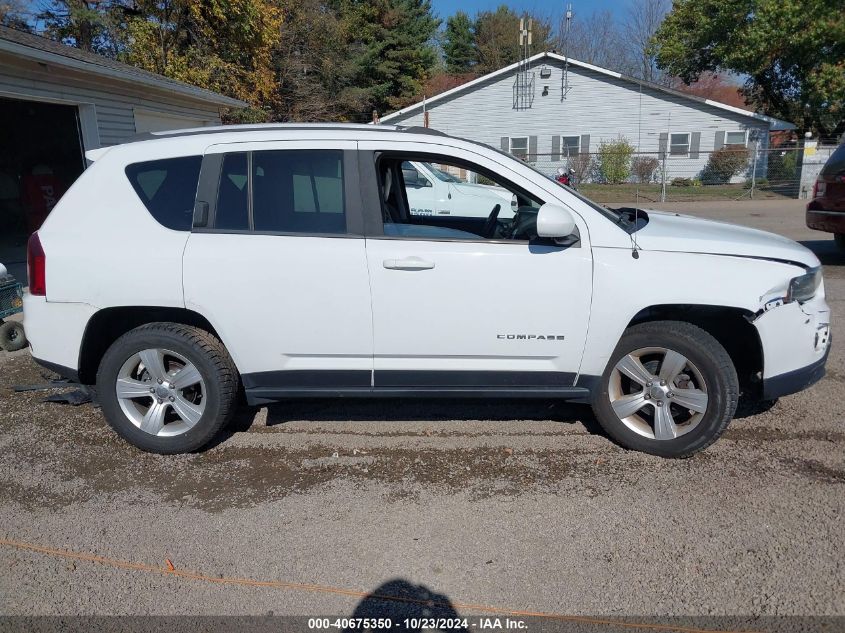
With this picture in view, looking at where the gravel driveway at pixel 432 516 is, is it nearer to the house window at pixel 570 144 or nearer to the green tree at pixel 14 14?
the green tree at pixel 14 14

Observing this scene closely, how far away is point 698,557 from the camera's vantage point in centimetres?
283

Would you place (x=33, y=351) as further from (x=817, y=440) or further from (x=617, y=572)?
(x=817, y=440)

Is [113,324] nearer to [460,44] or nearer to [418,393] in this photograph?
[418,393]

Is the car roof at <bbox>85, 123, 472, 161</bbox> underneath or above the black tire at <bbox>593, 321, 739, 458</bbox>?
above

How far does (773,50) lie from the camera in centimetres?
2712

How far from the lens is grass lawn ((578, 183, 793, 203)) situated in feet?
77.2

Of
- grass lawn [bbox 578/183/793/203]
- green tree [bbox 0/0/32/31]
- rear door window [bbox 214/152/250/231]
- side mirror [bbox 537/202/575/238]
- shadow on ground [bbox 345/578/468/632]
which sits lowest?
shadow on ground [bbox 345/578/468/632]

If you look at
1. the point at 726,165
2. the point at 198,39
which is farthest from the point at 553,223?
the point at 726,165

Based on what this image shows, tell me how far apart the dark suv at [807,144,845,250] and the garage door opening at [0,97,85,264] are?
14.0 meters

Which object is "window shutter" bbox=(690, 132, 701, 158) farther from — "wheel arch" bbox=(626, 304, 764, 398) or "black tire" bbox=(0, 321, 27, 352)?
"black tire" bbox=(0, 321, 27, 352)

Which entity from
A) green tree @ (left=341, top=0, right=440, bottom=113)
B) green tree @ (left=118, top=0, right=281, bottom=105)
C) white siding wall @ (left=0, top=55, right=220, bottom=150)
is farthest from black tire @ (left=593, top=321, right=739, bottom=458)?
green tree @ (left=341, top=0, right=440, bottom=113)

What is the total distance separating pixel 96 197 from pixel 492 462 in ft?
9.19

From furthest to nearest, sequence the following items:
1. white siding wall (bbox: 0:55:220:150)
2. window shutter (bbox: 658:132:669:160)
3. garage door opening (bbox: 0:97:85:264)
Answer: window shutter (bbox: 658:132:669:160) → garage door opening (bbox: 0:97:85:264) → white siding wall (bbox: 0:55:220:150)

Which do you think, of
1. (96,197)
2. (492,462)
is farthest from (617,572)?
(96,197)
